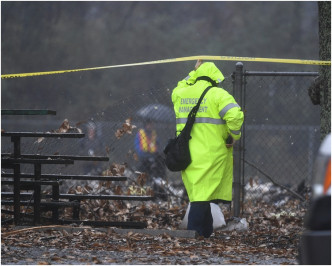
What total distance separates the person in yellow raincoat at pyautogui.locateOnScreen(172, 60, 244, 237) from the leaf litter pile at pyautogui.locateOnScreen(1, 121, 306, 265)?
1.18 feet

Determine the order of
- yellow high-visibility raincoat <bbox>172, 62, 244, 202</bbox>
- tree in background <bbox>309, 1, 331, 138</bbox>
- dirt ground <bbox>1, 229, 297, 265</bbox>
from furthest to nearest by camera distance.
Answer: yellow high-visibility raincoat <bbox>172, 62, 244, 202</bbox>, tree in background <bbox>309, 1, 331, 138</bbox>, dirt ground <bbox>1, 229, 297, 265</bbox>

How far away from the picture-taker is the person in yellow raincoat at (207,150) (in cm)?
934

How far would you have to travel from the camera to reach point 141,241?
8.78 meters

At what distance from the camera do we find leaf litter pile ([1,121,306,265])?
299 inches

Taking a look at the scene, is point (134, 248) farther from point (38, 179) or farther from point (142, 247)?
point (38, 179)

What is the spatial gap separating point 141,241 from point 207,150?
122 cm

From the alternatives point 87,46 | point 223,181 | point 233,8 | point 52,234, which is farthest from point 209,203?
point 233,8

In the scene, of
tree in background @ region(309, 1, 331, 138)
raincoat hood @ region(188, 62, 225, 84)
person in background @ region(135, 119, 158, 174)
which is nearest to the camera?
tree in background @ region(309, 1, 331, 138)

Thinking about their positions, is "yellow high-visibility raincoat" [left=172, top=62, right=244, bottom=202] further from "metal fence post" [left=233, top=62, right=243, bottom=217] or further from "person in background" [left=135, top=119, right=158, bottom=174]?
"person in background" [left=135, top=119, right=158, bottom=174]

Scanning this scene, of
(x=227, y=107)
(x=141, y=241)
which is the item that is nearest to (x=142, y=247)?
(x=141, y=241)

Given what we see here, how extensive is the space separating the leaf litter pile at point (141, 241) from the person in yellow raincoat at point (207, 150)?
36 centimetres

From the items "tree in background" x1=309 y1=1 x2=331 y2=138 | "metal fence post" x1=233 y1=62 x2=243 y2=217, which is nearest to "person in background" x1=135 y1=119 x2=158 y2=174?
"metal fence post" x1=233 y1=62 x2=243 y2=217

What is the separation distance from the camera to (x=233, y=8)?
5269 centimetres

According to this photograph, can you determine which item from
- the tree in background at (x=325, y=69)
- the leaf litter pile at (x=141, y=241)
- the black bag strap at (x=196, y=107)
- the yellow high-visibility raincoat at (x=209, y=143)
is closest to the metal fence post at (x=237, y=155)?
the leaf litter pile at (x=141, y=241)
